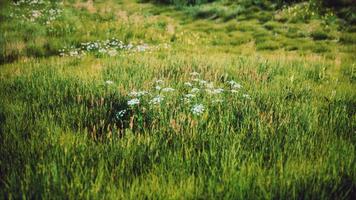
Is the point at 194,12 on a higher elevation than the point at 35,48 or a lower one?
higher

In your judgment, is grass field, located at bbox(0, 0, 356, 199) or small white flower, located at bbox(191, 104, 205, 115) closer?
grass field, located at bbox(0, 0, 356, 199)

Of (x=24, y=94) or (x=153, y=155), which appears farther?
(x=24, y=94)

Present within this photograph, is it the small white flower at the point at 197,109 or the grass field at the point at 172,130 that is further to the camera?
the small white flower at the point at 197,109

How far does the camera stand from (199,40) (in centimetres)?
1123

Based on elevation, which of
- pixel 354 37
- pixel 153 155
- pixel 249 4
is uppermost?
pixel 249 4

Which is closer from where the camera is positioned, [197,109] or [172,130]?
[172,130]

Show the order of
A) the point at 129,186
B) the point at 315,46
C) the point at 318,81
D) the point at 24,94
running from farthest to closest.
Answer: the point at 315,46, the point at 318,81, the point at 24,94, the point at 129,186

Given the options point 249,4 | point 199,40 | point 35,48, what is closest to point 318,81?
point 199,40

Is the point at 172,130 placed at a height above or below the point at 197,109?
below

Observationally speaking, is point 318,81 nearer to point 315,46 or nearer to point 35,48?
point 315,46

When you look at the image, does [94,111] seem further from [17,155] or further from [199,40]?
[199,40]

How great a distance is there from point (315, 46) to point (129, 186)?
9530 mm

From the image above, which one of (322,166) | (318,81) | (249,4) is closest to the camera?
(322,166)

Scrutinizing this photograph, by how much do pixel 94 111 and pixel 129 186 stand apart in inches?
69.1
